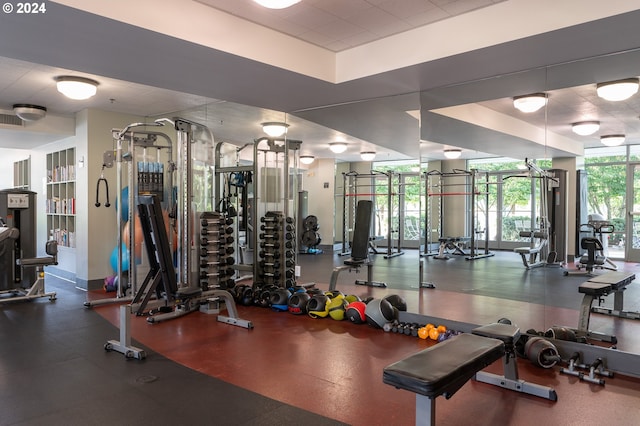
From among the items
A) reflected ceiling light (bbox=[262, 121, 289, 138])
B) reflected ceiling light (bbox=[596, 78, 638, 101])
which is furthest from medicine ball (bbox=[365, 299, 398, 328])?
reflected ceiling light (bbox=[262, 121, 289, 138])

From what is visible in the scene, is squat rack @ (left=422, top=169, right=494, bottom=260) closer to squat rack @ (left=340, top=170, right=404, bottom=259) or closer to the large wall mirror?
the large wall mirror

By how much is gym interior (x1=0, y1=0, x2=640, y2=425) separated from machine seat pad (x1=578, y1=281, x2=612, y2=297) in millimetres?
37

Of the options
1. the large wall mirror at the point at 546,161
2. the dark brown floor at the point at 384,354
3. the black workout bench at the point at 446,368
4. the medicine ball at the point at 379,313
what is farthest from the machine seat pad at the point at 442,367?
the large wall mirror at the point at 546,161

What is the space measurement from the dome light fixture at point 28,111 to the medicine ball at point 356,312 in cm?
481

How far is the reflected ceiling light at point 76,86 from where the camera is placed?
14.9 ft

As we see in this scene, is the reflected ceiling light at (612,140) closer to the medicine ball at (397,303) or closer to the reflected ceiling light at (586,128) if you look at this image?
the reflected ceiling light at (586,128)

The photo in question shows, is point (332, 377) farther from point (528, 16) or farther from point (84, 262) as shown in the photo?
point (84, 262)

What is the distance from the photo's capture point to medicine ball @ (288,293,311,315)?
4789 millimetres

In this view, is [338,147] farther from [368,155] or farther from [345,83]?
[345,83]

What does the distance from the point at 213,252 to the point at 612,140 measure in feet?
13.7

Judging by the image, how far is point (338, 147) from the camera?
708 centimetres

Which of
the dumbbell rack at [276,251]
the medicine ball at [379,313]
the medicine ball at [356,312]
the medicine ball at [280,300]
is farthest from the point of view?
the dumbbell rack at [276,251]

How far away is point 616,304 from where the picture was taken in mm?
4199

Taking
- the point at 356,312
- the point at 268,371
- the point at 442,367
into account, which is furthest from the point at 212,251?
the point at 442,367
